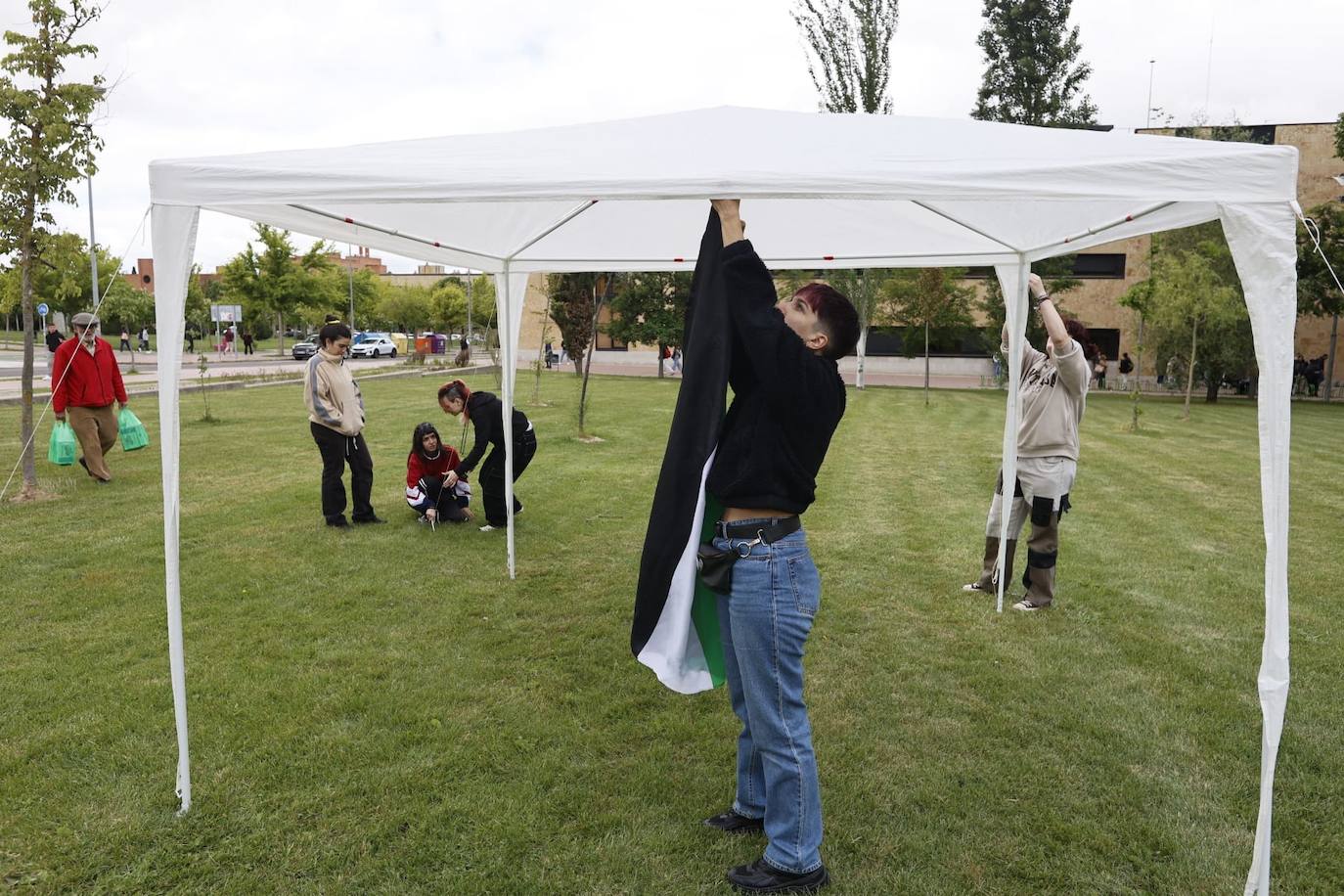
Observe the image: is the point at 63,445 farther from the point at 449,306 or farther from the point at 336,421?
the point at 449,306

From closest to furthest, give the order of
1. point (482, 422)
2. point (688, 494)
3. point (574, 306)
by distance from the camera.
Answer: point (688, 494) < point (482, 422) < point (574, 306)

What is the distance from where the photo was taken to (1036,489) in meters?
5.46

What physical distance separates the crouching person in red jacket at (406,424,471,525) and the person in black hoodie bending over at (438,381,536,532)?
0.16m

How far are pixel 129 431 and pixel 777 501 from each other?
30.5 ft

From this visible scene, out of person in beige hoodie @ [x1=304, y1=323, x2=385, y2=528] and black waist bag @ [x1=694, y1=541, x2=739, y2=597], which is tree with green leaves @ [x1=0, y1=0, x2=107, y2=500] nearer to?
person in beige hoodie @ [x1=304, y1=323, x2=385, y2=528]

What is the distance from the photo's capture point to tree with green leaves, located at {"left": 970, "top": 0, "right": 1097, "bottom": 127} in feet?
102

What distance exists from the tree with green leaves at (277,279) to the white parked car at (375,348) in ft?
18.4

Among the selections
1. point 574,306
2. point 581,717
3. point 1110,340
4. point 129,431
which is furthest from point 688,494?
point 1110,340

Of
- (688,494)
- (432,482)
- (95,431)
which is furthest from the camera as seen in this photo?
(95,431)

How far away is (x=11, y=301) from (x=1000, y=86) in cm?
3193

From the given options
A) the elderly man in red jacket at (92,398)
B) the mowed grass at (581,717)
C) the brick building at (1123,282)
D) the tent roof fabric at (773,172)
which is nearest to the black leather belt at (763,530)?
the tent roof fabric at (773,172)

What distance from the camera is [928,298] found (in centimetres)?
2228

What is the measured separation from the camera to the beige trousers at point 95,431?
29.6 feet

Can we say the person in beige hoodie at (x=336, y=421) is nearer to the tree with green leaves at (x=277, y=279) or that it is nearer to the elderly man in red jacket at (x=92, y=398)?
the elderly man in red jacket at (x=92, y=398)
